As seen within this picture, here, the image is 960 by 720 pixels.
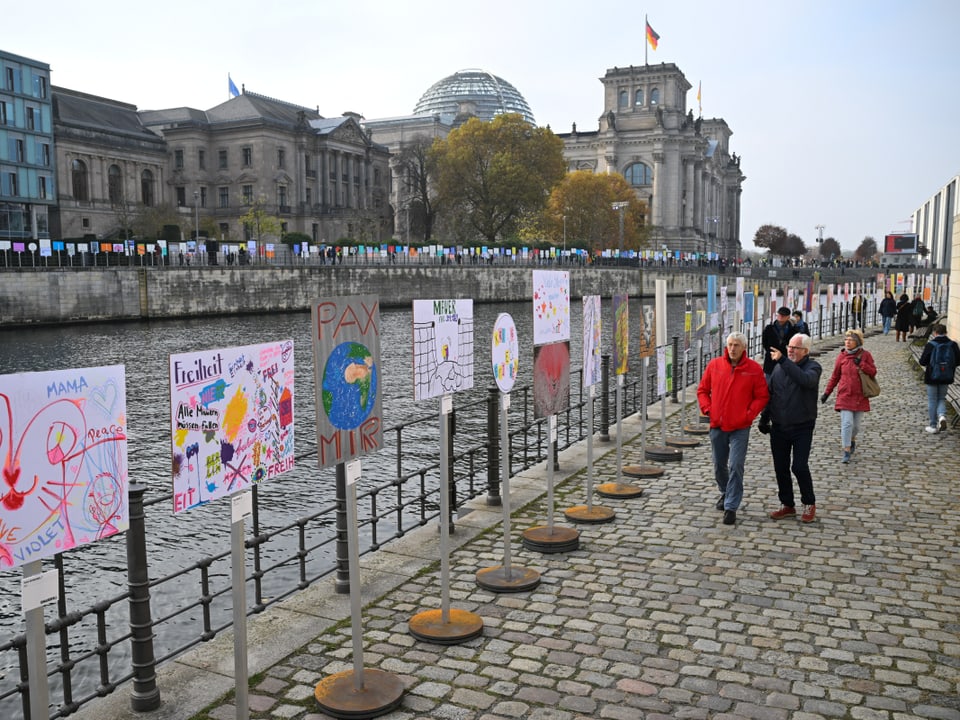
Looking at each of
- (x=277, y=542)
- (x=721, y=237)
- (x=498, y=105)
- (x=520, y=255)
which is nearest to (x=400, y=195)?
(x=520, y=255)

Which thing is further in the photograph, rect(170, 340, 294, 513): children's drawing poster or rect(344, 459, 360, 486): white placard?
rect(344, 459, 360, 486): white placard

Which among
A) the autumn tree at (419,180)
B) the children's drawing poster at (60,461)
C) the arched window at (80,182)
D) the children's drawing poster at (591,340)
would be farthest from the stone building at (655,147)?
the children's drawing poster at (60,461)

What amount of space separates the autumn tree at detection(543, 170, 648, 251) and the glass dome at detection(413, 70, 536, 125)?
191 feet

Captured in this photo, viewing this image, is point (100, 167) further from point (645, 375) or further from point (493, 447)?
point (493, 447)

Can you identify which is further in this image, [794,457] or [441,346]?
[794,457]

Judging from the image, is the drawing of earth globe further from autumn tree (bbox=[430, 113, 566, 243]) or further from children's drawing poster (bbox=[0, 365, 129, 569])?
autumn tree (bbox=[430, 113, 566, 243])

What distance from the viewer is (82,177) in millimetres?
83188

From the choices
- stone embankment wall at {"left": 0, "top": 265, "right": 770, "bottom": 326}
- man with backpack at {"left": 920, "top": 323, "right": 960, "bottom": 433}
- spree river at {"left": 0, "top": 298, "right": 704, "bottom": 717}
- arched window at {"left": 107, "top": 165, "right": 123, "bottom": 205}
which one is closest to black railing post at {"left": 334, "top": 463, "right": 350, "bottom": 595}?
spree river at {"left": 0, "top": 298, "right": 704, "bottom": 717}

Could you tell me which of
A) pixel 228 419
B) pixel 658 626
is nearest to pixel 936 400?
pixel 658 626

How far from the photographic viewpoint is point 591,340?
425 inches

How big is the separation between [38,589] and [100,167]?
8865 centimetres

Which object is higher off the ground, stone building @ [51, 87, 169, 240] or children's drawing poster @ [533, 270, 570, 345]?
stone building @ [51, 87, 169, 240]

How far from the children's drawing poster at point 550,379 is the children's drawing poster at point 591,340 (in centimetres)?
121

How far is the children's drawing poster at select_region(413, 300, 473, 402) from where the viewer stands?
7.48 m
